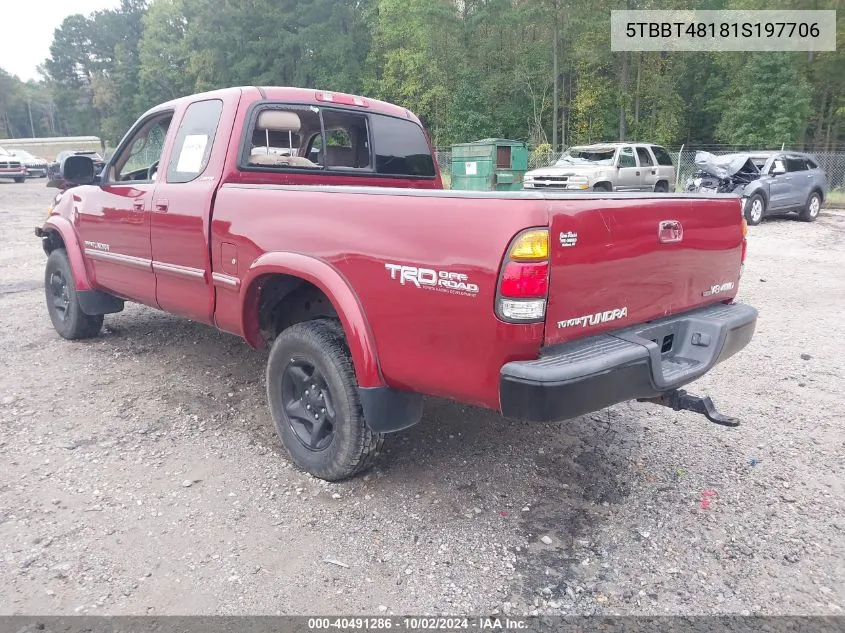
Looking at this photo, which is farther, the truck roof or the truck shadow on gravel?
the truck roof

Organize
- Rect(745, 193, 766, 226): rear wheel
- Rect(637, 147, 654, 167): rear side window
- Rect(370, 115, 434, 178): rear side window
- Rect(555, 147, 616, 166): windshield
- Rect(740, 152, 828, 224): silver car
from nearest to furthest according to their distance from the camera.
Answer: Rect(370, 115, 434, 178): rear side window → Rect(745, 193, 766, 226): rear wheel → Rect(740, 152, 828, 224): silver car → Rect(555, 147, 616, 166): windshield → Rect(637, 147, 654, 167): rear side window

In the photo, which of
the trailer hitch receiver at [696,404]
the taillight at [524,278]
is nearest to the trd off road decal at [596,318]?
the taillight at [524,278]

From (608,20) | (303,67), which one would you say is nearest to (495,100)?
(608,20)

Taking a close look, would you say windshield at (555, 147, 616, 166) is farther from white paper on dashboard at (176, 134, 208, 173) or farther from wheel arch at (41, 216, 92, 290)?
white paper on dashboard at (176, 134, 208, 173)

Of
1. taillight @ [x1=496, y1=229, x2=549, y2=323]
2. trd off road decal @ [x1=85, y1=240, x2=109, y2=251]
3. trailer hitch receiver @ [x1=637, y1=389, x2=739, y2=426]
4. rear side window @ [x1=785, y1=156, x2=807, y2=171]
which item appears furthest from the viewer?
rear side window @ [x1=785, y1=156, x2=807, y2=171]

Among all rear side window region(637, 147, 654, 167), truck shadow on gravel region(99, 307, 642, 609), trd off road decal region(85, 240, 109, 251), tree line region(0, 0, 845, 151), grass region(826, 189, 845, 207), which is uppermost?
tree line region(0, 0, 845, 151)

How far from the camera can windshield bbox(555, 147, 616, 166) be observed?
55.6 feet

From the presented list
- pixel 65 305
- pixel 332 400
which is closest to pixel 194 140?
pixel 332 400

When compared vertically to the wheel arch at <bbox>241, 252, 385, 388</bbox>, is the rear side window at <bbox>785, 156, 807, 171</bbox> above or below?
above

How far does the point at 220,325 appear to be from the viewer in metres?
3.74

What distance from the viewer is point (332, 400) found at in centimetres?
310

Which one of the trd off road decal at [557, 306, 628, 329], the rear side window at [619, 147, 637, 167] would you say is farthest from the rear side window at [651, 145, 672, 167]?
the trd off road decal at [557, 306, 628, 329]

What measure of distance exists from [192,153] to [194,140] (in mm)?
97

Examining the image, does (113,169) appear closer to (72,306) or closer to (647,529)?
(72,306)
